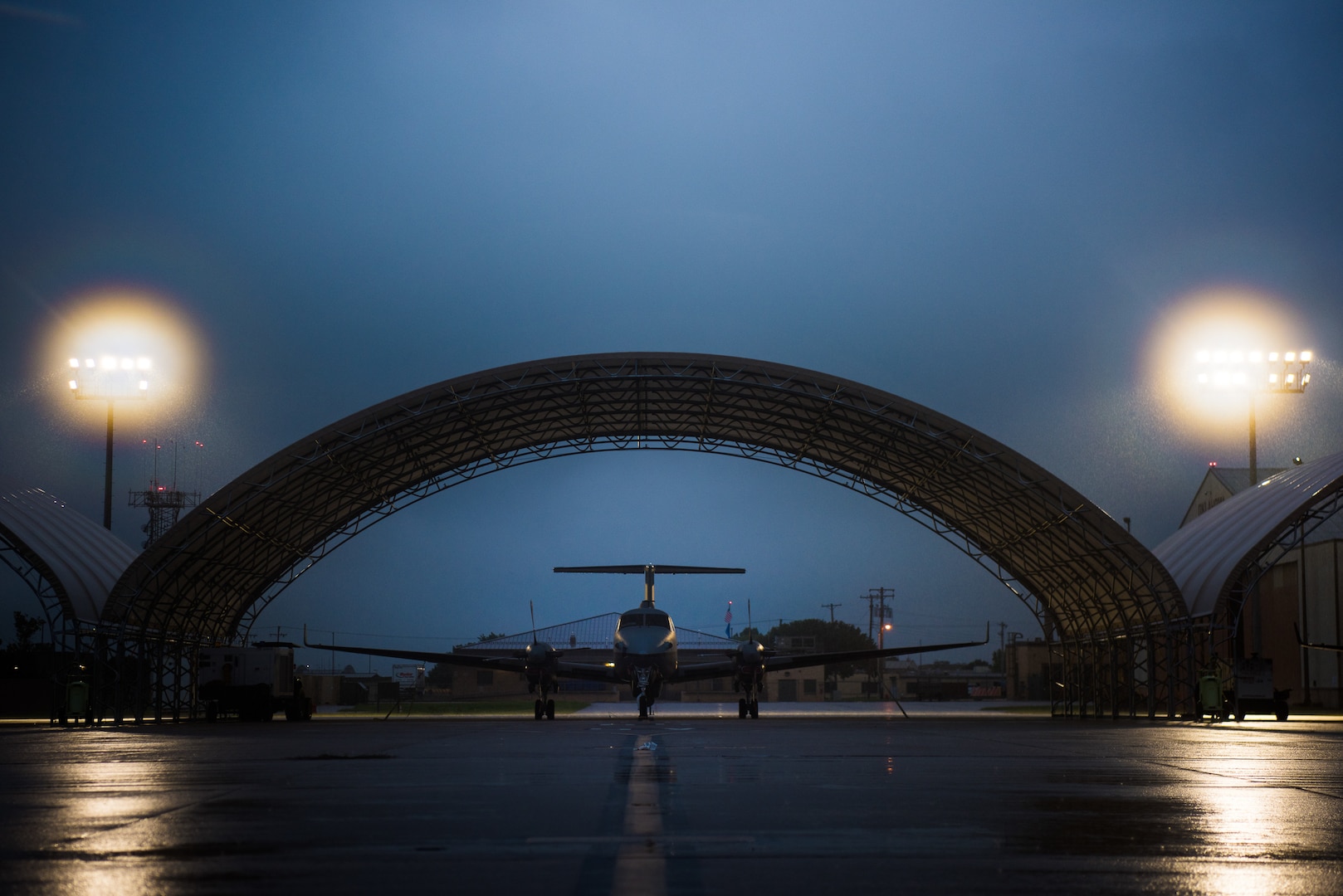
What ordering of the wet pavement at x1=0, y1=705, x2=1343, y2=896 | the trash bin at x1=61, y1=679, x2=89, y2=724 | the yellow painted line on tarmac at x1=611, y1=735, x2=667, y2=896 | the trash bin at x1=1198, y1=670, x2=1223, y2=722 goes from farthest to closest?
the trash bin at x1=61, y1=679, x2=89, y2=724 < the trash bin at x1=1198, y1=670, x2=1223, y2=722 < the wet pavement at x1=0, y1=705, x2=1343, y2=896 < the yellow painted line on tarmac at x1=611, y1=735, x2=667, y2=896

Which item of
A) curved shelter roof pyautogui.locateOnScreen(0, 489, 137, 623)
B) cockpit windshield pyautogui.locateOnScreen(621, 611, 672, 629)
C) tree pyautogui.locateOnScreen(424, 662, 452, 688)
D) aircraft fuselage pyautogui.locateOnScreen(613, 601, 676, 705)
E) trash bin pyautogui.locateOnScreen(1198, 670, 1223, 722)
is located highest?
curved shelter roof pyautogui.locateOnScreen(0, 489, 137, 623)

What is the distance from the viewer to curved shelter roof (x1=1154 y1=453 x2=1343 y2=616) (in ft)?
116

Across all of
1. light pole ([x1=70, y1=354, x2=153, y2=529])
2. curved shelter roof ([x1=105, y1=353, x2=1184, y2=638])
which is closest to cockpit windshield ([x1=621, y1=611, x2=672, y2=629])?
curved shelter roof ([x1=105, y1=353, x2=1184, y2=638])

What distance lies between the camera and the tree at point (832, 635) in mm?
140625

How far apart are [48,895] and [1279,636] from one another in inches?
2376

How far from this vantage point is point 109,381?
4434 cm

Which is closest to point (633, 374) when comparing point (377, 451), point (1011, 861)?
point (377, 451)

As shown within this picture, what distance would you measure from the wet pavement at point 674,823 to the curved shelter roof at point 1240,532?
20.2 meters

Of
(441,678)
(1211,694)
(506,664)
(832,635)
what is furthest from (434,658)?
(832,635)

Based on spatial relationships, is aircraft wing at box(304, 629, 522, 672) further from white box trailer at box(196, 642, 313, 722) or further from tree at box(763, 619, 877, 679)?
tree at box(763, 619, 877, 679)

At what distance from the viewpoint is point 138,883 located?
579 cm

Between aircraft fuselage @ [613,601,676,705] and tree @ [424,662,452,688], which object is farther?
tree @ [424,662,452,688]

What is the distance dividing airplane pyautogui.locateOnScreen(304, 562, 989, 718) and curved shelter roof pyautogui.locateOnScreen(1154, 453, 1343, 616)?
718 centimetres

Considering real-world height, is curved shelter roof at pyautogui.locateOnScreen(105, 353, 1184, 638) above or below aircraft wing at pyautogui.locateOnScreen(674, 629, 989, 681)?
above
